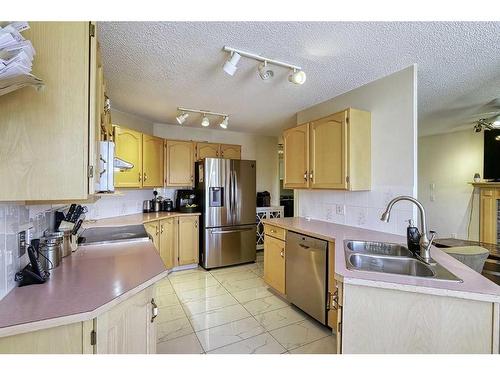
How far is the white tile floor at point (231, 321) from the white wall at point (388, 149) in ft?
3.71

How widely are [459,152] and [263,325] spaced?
14.9ft

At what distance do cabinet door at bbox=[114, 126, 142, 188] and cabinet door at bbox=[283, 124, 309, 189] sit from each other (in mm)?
1979

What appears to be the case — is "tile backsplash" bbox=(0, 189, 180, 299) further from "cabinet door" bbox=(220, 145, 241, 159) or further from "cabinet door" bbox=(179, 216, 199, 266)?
"cabinet door" bbox=(220, 145, 241, 159)

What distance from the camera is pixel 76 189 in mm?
942

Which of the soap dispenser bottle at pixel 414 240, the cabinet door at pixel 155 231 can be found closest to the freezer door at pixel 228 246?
the cabinet door at pixel 155 231

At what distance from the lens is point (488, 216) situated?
3.68 metres

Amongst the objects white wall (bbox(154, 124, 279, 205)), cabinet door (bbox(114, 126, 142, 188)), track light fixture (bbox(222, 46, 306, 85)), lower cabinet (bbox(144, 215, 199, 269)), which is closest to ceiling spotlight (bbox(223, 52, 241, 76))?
track light fixture (bbox(222, 46, 306, 85))

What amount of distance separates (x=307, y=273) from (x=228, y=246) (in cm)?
172

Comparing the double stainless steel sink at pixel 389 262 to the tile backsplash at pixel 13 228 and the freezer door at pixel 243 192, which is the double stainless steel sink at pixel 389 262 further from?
the freezer door at pixel 243 192

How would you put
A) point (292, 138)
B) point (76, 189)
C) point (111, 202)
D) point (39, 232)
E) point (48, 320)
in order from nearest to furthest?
point (48, 320) < point (76, 189) < point (39, 232) < point (292, 138) < point (111, 202)

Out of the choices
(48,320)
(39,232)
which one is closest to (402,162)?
(48,320)

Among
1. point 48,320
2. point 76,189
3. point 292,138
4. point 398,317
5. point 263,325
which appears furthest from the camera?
point 292,138
